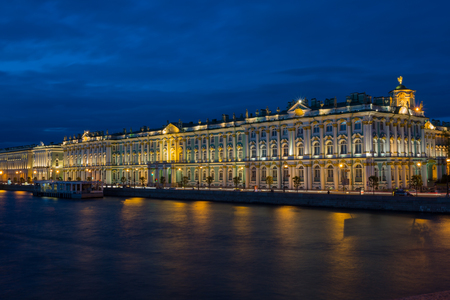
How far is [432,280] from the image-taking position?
19.6 m

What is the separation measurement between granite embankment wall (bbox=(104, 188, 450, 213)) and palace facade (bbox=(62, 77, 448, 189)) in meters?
4.70

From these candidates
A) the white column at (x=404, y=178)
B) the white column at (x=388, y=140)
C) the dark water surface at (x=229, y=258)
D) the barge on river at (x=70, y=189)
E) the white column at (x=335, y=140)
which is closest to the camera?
the dark water surface at (x=229, y=258)

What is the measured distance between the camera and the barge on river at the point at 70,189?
86.1 meters

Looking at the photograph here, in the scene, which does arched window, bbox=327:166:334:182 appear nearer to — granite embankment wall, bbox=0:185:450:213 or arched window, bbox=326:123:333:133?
arched window, bbox=326:123:333:133

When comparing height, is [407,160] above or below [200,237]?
above

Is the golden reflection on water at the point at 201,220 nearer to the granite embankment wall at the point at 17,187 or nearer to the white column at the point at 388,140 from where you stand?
the white column at the point at 388,140

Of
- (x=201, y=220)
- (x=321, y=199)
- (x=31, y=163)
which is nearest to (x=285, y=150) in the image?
(x=321, y=199)

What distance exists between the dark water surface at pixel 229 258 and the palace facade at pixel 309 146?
23.4m

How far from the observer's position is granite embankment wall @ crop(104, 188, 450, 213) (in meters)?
45.0

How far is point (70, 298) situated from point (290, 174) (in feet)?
204

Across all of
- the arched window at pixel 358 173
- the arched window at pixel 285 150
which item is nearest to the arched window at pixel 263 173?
the arched window at pixel 285 150

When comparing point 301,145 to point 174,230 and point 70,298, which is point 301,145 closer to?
point 174,230

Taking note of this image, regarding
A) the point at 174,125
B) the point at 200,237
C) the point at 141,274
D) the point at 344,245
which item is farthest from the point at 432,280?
the point at 174,125

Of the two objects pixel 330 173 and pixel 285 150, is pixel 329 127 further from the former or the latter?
pixel 285 150
